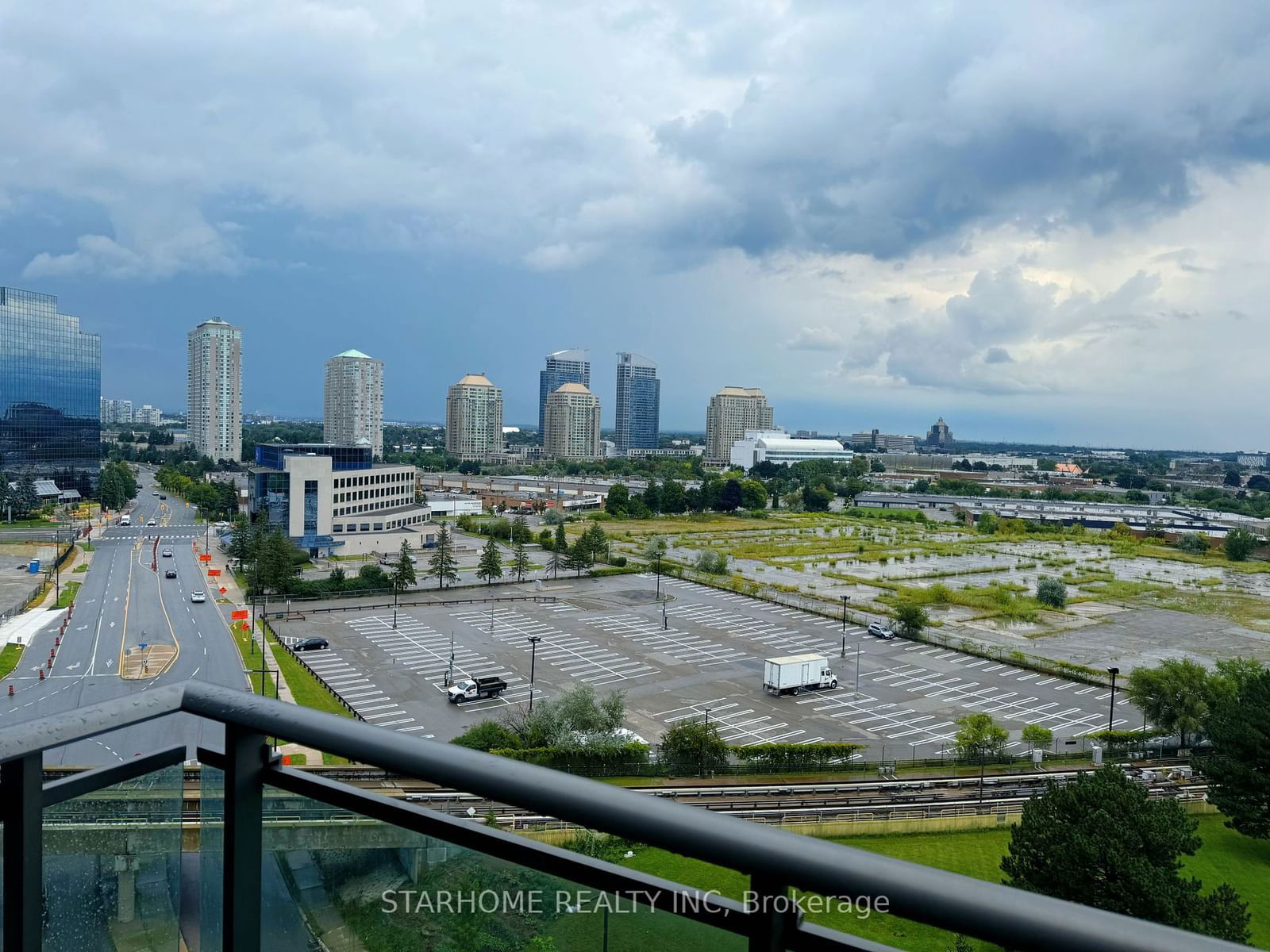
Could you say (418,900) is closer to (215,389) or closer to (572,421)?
(215,389)

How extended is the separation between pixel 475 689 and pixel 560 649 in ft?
8.28

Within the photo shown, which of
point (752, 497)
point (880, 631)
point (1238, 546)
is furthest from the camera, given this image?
point (752, 497)

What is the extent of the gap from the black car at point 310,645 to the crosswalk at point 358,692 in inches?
4.1

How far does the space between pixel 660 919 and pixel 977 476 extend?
6320 cm

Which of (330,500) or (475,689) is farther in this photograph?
(330,500)

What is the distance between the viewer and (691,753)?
27.7 ft

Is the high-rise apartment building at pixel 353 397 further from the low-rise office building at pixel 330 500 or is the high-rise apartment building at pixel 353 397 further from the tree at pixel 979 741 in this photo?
the tree at pixel 979 741

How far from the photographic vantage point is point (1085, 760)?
30.6 feet

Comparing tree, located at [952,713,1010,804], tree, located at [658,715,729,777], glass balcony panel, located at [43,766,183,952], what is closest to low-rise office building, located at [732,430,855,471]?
tree, located at [952,713,1010,804]

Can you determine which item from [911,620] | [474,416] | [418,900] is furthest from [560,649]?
[474,416]

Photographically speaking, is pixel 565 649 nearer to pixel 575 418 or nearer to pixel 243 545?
pixel 243 545

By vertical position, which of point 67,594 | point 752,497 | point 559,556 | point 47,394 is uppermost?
point 47,394

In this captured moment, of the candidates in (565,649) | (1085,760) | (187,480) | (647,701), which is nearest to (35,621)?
(565,649)

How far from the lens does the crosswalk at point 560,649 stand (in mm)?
11477
